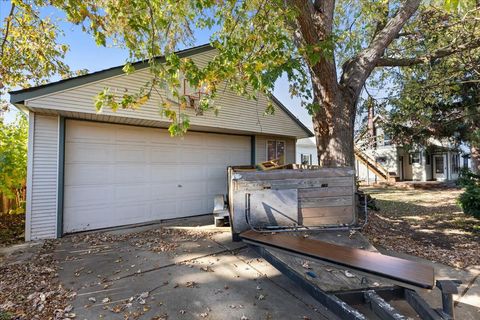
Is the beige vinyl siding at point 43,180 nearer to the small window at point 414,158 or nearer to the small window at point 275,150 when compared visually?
the small window at point 275,150

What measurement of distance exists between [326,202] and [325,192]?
0.53 feet

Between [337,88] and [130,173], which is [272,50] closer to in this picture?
[337,88]

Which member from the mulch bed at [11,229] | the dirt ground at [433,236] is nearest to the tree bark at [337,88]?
the dirt ground at [433,236]

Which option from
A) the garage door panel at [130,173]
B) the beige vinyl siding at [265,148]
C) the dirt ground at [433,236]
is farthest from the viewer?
the beige vinyl siding at [265,148]

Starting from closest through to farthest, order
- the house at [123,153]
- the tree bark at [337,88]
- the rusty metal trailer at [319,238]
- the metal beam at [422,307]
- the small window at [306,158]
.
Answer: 1. the metal beam at [422,307]
2. the rusty metal trailer at [319,238]
3. the tree bark at [337,88]
4. the house at [123,153]
5. the small window at [306,158]

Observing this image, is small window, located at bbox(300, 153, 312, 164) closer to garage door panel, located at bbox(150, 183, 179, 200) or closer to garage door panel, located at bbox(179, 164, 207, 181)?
garage door panel, located at bbox(179, 164, 207, 181)

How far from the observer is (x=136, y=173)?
7.09 meters

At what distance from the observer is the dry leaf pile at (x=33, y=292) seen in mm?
2887

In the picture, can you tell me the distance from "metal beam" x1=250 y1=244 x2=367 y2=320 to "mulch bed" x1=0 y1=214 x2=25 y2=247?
5.96 meters

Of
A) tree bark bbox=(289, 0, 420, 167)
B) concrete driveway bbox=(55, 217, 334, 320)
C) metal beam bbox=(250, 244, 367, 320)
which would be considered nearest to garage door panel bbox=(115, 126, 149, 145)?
concrete driveway bbox=(55, 217, 334, 320)

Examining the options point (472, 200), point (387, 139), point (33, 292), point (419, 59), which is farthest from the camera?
point (387, 139)

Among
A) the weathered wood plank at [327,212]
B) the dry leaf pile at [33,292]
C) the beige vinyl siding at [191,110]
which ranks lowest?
the dry leaf pile at [33,292]

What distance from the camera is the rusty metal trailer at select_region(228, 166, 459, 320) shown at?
7.52 feet

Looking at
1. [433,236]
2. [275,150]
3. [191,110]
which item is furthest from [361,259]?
[275,150]
